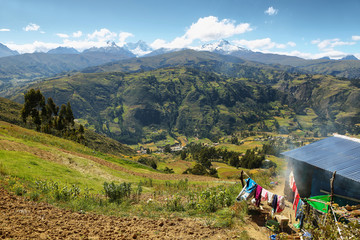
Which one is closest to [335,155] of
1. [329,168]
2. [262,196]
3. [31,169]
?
[329,168]

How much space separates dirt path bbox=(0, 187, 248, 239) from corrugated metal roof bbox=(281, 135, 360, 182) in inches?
351

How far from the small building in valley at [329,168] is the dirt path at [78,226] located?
8.24 m

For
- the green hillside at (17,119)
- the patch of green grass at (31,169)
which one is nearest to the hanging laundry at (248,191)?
the patch of green grass at (31,169)

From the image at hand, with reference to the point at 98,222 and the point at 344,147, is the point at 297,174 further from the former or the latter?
the point at 98,222

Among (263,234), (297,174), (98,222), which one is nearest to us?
(98,222)

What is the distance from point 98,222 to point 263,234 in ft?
27.5

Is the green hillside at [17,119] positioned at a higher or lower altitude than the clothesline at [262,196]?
lower

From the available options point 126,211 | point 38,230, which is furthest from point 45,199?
point 126,211

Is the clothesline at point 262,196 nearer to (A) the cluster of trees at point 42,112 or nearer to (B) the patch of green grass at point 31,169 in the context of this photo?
(B) the patch of green grass at point 31,169

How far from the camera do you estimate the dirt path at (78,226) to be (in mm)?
7649

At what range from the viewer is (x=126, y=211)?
38.3 feet

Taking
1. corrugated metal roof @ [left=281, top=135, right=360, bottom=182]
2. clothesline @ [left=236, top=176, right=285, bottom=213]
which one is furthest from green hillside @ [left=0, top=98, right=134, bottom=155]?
corrugated metal roof @ [left=281, top=135, right=360, bottom=182]

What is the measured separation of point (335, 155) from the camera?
49.1 feet

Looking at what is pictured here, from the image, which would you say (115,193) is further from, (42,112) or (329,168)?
(42,112)
